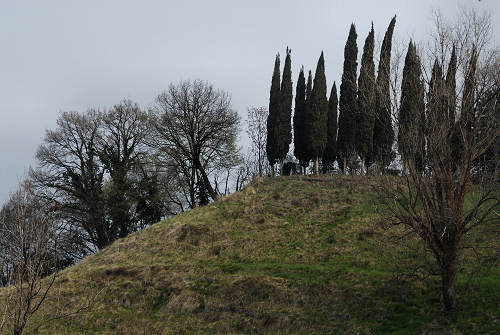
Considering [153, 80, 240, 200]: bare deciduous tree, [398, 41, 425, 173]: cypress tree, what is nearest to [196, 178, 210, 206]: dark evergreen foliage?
[153, 80, 240, 200]: bare deciduous tree

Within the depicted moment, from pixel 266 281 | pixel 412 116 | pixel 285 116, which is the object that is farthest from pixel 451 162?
pixel 285 116

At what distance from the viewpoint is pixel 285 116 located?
3812 centimetres

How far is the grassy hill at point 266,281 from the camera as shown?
48.4 ft

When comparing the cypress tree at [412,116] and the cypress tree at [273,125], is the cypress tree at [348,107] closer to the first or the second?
the cypress tree at [273,125]

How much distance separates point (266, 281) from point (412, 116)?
996 centimetres

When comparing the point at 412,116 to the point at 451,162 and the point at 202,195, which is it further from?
the point at 202,195

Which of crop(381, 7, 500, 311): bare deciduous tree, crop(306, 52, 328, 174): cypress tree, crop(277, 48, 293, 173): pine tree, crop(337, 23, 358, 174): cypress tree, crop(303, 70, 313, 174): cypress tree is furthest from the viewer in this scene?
crop(277, 48, 293, 173): pine tree

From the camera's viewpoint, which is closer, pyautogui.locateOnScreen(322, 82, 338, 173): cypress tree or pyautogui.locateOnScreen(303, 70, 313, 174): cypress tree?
pyautogui.locateOnScreen(303, 70, 313, 174): cypress tree

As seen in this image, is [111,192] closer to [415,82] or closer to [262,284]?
[262,284]

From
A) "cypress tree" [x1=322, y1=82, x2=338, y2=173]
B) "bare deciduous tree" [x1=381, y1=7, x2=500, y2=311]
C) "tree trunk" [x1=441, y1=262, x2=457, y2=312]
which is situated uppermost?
"cypress tree" [x1=322, y1=82, x2=338, y2=173]

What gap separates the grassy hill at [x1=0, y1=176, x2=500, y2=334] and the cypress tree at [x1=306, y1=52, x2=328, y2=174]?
695 cm

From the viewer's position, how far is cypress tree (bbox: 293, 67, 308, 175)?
3816 cm

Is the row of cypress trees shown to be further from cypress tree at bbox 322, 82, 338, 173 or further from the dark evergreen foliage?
the dark evergreen foliage

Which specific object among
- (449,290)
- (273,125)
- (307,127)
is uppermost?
(273,125)
